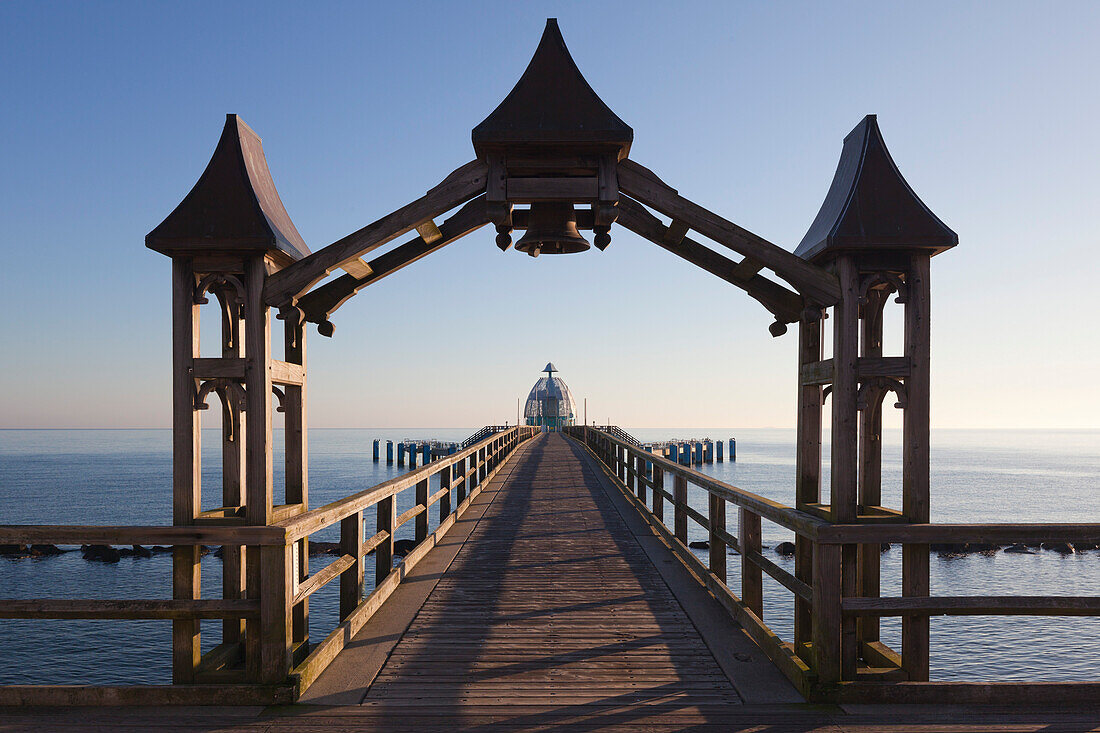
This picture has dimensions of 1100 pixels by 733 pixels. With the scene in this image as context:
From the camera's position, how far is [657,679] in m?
4.53

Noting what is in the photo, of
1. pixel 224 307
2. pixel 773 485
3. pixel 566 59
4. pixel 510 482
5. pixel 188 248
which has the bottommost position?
pixel 773 485

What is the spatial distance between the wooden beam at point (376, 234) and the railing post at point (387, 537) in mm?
2476

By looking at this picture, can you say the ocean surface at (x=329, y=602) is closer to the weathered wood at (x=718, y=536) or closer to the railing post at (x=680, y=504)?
the railing post at (x=680, y=504)

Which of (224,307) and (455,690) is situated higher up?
(224,307)

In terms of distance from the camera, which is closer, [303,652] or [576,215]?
[303,652]

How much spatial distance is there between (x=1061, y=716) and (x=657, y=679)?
2144 millimetres

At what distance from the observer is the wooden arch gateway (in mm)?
4352

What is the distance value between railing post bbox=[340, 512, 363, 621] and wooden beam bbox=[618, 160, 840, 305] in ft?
10.5

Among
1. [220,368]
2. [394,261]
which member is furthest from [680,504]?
[220,368]

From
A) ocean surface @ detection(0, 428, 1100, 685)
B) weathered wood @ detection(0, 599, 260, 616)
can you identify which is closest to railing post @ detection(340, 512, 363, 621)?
weathered wood @ detection(0, 599, 260, 616)

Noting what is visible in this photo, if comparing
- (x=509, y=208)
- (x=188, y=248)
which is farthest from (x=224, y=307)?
(x=509, y=208)

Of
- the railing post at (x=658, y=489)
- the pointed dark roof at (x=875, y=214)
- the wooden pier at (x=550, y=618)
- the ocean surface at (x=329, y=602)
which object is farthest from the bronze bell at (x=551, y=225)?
the ocean surface at (x=329, y=602)

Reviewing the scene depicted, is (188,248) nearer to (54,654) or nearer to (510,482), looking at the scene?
(510,482)

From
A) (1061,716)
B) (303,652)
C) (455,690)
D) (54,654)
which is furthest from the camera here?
(54,654)
